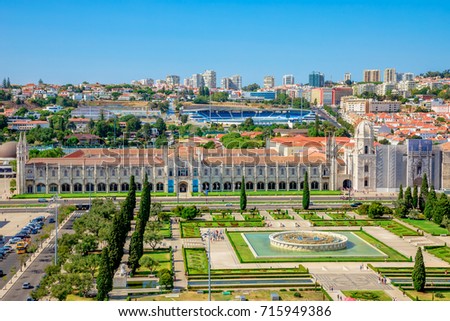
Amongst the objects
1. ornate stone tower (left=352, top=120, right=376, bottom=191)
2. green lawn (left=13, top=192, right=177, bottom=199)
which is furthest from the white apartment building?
green lawn (left=13, top=192, right=177, bottom=199)

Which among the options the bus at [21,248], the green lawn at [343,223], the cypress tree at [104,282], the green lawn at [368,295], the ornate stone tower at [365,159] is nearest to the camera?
the cypress tree at [104,282]

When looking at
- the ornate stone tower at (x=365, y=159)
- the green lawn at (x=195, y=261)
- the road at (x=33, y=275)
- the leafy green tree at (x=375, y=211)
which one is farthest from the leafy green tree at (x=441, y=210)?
the road at (x=33, y=275)

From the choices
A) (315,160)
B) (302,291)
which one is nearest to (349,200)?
(315,160)

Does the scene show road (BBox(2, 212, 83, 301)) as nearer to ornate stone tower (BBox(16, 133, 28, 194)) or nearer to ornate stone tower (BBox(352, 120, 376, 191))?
ornate stone tower (BBox(16, 133, 28, 194))

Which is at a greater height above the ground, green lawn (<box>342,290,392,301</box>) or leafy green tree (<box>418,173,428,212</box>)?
leafy green tree (<box>418,173,428,212</box>)

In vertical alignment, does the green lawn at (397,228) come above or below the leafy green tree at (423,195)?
below

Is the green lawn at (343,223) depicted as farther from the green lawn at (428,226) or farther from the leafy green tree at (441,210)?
the leafy green tree at (441,210)
